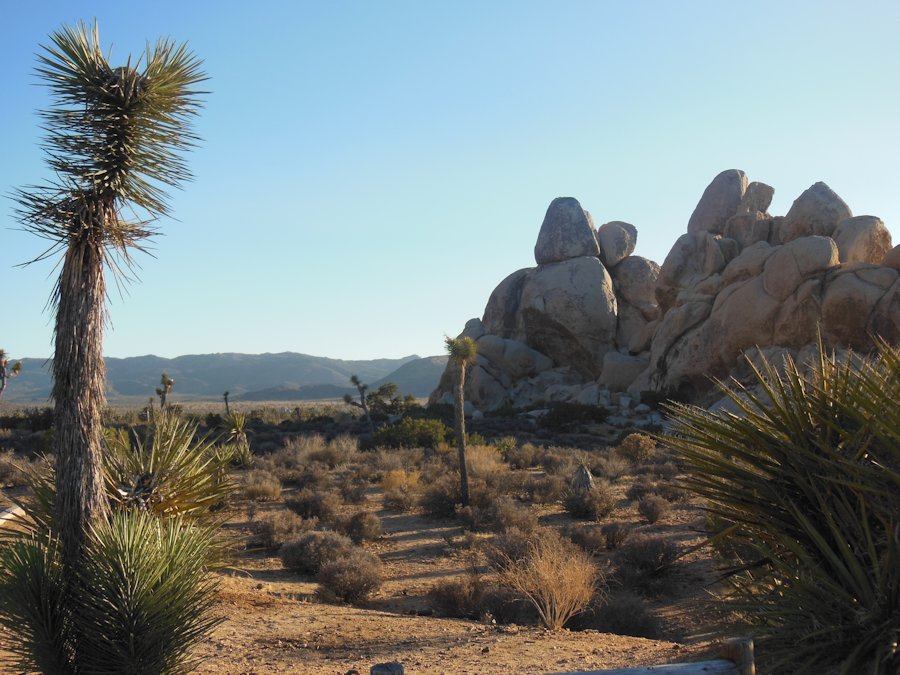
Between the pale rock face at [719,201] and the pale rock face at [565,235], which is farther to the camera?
the pale rock face at [565,235]

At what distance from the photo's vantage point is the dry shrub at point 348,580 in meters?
9.63

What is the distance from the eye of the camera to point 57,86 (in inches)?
219

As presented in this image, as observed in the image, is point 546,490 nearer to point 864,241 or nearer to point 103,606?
point 103,606

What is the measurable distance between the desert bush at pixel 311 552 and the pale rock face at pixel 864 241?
30969 millimetres

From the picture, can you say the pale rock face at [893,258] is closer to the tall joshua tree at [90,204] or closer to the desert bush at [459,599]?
the desert bush at [459,599]

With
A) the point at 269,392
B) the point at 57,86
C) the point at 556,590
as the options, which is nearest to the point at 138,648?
the point at 57,86

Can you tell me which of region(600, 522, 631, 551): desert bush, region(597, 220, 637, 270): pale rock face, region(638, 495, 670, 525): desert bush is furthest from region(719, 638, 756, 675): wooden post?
region(597, 220, 637, 270): pale rock face

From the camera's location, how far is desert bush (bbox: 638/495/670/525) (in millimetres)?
14586

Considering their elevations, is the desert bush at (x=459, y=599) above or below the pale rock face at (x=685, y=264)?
below

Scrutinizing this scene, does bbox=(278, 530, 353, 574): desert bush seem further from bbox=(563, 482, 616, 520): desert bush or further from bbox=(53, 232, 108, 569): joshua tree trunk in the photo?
bbox=(53, 232, 108, 569): joshua tree trunk

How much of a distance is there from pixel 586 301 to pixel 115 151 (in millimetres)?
43362

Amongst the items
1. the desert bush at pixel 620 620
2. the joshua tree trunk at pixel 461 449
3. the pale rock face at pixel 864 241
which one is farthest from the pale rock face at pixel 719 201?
the desert bush at pixel 620 620

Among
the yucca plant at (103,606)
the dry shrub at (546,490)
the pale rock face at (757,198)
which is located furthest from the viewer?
the pale rock face at (757,198)

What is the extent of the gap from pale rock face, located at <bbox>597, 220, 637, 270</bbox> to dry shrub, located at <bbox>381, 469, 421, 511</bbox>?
35.7 m
